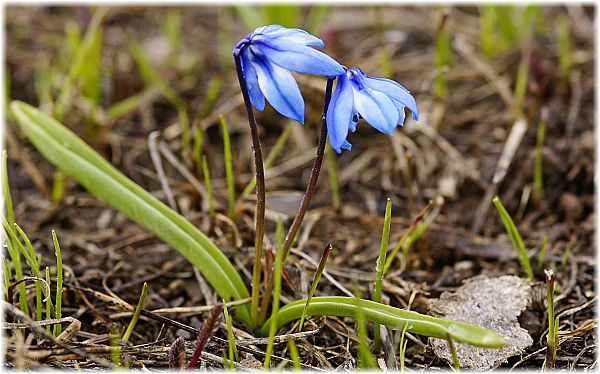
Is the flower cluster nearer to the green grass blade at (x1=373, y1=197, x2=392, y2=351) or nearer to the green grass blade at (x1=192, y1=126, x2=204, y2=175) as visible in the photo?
the green grass blade at (x1=373, y1=197, x2=392, y2=351)

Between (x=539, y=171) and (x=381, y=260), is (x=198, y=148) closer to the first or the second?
(x=381, y=260)

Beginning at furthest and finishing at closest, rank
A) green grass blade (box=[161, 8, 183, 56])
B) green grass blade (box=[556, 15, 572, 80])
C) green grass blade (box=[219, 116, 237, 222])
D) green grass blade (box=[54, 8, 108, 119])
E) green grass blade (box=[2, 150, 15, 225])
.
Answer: green grass blade (box=[161, 8, 183, 56])
green grass blade (box=[556, 15, 572, 80])
green grass blade (box=[54, 8, 108, 119])
green grass blade (box=[219, 116, 237, 222])
green grass blade (box=[2, 150, 15, 225])

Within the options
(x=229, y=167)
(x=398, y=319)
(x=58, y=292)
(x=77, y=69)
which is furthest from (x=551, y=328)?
(x=77, y=69)

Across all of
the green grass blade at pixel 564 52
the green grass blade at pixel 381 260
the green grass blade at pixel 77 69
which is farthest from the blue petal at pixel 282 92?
the green grass blade at pixel 564 52

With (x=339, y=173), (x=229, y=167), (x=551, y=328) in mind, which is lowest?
(x=551, y=328)

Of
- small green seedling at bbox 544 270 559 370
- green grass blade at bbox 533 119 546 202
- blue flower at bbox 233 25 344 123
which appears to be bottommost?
small green seedling at bbox 544 270 559 370

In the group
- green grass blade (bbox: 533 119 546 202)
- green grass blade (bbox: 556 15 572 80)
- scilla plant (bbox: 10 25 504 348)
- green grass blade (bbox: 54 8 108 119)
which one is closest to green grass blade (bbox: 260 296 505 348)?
scilla plant (bbox: 10 25 504 348)

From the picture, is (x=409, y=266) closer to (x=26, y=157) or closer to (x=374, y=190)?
(x=374, y=190)
